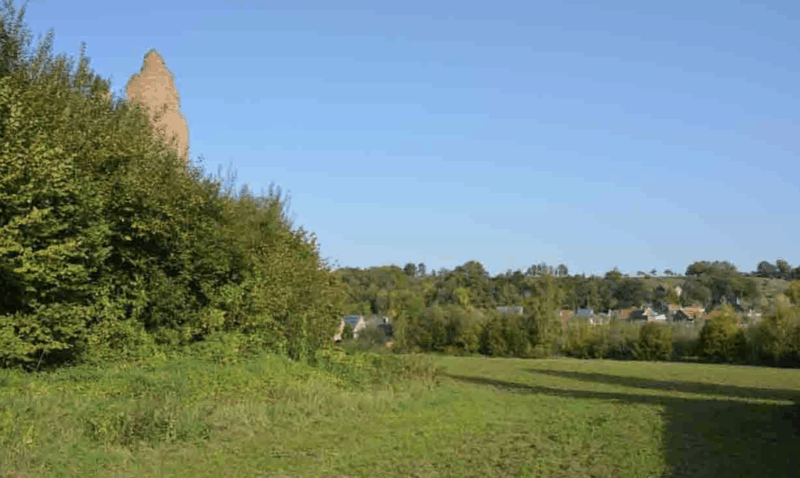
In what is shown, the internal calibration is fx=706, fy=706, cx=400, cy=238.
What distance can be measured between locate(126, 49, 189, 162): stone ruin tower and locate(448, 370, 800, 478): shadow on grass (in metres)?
14.9

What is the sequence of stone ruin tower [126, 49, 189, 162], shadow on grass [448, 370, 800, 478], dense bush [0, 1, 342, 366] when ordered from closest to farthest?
shadow on grass [448, 370, 800, 478], dense bush [0, 1, 342, 366], stone ruin tower [126, 49, 189, 162]

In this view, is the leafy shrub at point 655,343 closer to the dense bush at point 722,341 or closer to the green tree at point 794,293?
the dense bush at point 722,341

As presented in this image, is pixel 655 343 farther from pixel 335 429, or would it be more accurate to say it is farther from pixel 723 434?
pixel 335 429

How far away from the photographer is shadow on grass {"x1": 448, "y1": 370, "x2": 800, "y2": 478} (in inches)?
382

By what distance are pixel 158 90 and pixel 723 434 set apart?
2109 centimetres

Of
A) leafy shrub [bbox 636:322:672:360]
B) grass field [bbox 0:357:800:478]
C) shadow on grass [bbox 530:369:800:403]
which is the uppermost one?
leafy shrub [bbox 636:322:672:360]

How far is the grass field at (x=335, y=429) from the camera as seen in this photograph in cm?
920

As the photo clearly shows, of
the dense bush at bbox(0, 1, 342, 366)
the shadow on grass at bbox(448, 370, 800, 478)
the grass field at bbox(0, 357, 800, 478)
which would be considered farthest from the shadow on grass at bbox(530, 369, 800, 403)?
the dense bush at bbox(0, 1, 342, 366)

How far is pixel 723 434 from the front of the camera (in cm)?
1306

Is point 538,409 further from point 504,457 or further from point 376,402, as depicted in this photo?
point 504,457

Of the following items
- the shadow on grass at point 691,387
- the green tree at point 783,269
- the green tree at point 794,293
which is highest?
the green tree at point 783,269

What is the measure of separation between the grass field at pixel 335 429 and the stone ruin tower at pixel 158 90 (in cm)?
1145

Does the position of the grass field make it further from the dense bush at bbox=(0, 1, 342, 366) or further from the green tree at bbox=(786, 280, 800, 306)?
the green tree at bbox=(786, 280, 800, 306)

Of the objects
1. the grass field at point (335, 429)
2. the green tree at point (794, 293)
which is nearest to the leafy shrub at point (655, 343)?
the green tree at point (794, 293)
